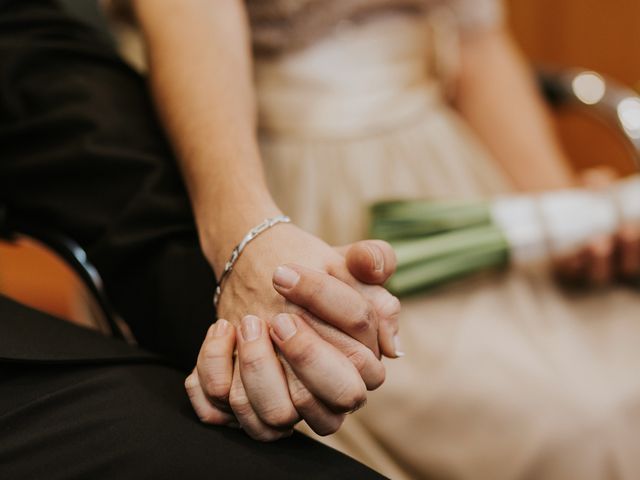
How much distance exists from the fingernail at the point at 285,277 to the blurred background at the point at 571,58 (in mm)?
1073

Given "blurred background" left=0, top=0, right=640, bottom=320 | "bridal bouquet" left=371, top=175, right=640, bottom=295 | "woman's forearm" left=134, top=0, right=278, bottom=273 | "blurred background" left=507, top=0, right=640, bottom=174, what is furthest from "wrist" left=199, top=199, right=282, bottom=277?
"blurred background" left=507, top=0, right=640, bottom=174

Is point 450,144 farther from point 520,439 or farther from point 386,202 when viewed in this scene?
point 520,439

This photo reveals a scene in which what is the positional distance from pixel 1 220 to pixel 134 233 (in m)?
0.15

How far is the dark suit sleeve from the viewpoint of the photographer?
0.58 m

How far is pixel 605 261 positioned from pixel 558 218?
0.25ft

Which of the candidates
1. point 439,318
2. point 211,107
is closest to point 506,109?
point 439,318

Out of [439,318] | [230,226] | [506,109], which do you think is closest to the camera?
[230,226]

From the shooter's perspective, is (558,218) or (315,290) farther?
(558,218)

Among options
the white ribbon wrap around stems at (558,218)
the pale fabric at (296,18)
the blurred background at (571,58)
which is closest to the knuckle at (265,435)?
the white ribbon wrap around stems at (558,218)

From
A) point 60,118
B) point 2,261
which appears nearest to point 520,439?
point 60,118

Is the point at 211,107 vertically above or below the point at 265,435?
above

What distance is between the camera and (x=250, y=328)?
46 centimetres

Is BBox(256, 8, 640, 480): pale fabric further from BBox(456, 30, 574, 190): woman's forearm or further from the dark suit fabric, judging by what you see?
the dark suit fabric

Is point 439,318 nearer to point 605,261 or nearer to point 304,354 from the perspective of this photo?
point 605,261
